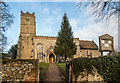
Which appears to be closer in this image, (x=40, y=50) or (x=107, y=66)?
(x=107, y=66)

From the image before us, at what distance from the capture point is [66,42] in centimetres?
2231

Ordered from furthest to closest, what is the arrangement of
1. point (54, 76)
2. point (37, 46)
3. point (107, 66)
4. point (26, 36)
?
point (26, 36) < point (37, 46) < point (54, 76) < point (107, 66)

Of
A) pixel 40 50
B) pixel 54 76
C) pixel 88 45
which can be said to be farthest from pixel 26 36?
pixel 54 76

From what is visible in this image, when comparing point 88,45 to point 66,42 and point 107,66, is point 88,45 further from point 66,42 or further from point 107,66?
point 107,66

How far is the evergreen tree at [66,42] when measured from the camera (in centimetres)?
2203

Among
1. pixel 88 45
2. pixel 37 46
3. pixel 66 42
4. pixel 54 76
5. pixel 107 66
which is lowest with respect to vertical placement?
pixel 54 76

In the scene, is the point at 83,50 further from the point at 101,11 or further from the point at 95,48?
the point at 101,11

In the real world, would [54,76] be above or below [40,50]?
below

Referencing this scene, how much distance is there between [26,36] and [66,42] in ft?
57.8

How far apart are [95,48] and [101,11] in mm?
29871

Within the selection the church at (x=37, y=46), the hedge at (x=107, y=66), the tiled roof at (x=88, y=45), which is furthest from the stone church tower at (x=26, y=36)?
the hedge at (x=107, y=66)

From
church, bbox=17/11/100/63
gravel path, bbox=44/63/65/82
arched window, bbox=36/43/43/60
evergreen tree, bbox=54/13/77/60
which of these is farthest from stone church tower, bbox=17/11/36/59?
gravel path, bbox=44/63/65/82

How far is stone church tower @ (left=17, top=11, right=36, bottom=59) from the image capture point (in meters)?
31.1

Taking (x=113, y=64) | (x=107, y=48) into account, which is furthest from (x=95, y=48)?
(x=113, y=64)
